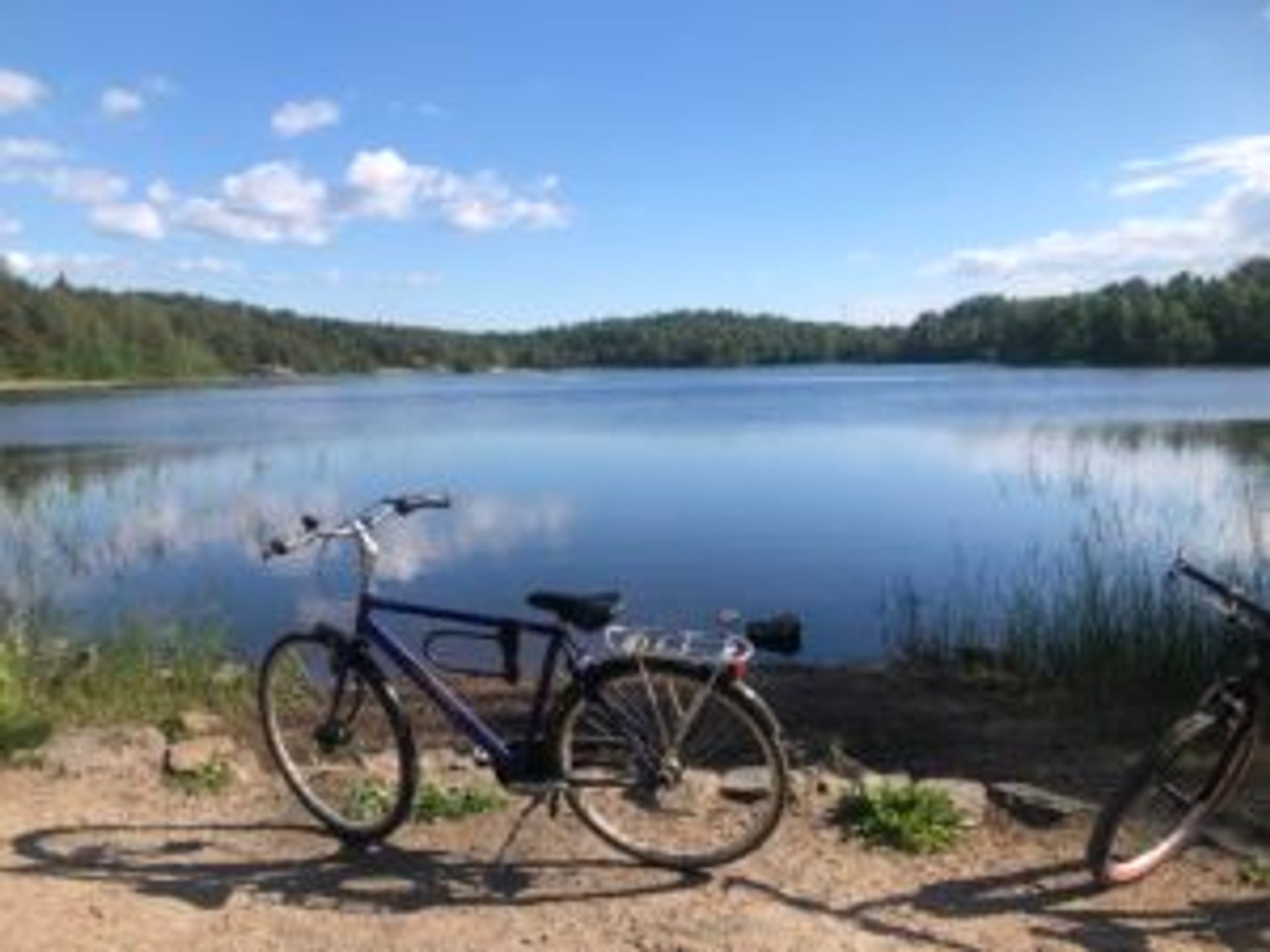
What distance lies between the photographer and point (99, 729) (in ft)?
26.0

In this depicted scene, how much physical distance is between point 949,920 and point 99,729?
4.33 m

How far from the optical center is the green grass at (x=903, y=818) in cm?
594

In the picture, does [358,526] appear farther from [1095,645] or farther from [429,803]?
[1095,645]

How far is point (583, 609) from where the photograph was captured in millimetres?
5629

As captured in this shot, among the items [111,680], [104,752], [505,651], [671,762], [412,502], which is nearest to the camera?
[671,762]

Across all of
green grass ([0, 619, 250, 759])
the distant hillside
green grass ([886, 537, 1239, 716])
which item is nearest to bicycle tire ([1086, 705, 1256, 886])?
green grass ([886, 537, 1239, 716])

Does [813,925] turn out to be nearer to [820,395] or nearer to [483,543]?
[483,543]

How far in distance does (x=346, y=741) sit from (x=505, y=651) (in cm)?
100

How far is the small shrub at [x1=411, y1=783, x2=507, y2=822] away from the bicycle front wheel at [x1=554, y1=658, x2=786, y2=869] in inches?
24.1

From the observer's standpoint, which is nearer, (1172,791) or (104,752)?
(1172,791)

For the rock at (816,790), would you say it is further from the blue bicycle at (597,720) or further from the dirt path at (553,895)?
the blue bicycle at (597,720)

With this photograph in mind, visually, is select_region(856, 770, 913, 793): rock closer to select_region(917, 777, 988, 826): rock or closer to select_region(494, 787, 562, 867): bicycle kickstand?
select_region(917, 777, 988, 826): rock

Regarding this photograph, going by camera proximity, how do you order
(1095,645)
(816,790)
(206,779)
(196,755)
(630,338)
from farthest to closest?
1. (630,338)
2. (1095,645)
3. (196,755)
4. (206,779)
5. (816,790)

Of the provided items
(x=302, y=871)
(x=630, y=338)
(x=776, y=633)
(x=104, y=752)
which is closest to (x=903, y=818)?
(x=776, y=633)
